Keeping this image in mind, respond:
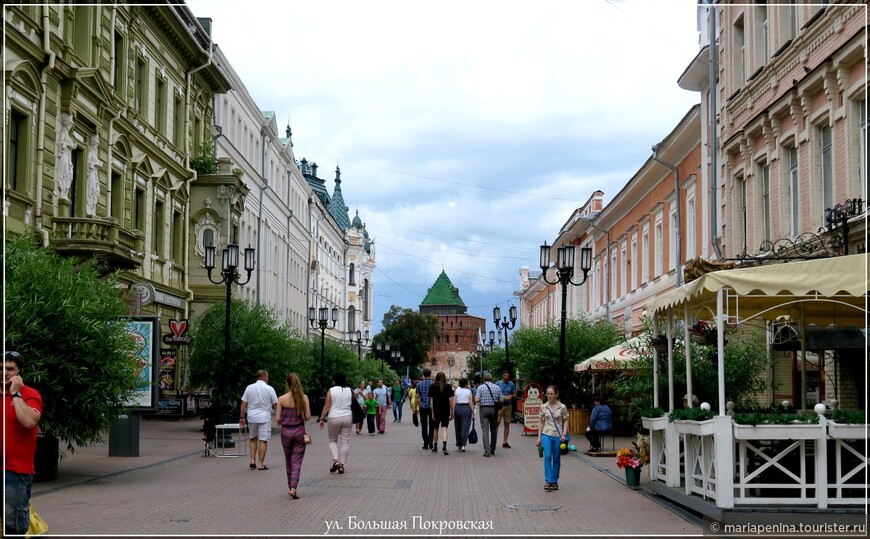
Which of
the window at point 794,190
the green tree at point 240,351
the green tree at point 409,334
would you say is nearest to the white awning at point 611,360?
the window at point 794,190

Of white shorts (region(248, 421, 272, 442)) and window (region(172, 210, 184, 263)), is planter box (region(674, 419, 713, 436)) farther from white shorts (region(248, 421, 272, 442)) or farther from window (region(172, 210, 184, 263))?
window (region(172, 210, 184, 263))

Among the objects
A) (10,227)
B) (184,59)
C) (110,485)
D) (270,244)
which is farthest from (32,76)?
(270,244)

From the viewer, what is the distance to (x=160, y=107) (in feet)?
112

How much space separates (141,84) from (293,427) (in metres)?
20.3

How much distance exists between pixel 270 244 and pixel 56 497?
1654 inches

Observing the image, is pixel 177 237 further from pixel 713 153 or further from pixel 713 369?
pixel 713 369

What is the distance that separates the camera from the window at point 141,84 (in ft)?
103

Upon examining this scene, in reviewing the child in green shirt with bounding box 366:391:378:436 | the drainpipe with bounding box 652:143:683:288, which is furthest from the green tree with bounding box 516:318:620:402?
the child in green shirt with bounding box 366:391:378:436

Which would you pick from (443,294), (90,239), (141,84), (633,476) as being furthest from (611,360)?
(443,294)

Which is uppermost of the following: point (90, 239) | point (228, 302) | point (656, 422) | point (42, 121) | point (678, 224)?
point (42, 121)

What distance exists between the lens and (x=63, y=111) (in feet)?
80.4

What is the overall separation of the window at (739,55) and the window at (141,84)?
55.8 ft

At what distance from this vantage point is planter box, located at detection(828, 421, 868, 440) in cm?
1074

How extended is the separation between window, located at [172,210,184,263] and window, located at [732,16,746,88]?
64.6 ft
